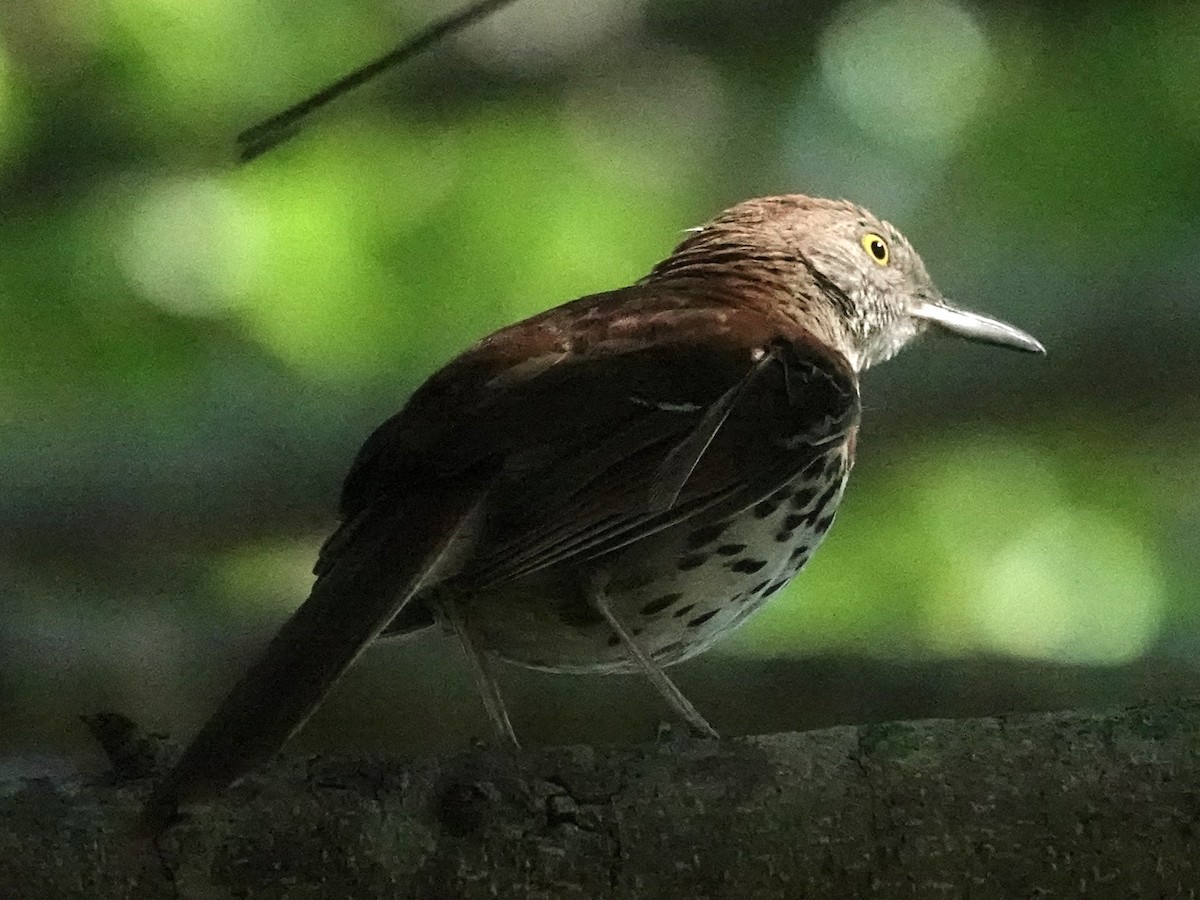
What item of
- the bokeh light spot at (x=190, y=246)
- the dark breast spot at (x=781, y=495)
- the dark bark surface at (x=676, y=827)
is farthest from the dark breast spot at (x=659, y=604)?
the bokeh light spot at (x=190, y=246)

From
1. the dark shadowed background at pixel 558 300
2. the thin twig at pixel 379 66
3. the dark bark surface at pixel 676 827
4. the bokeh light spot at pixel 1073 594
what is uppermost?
the thin twig at pixel 379 66

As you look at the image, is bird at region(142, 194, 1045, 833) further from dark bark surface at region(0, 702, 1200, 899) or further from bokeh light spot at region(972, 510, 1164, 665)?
bokeh light spot at region(972, 510, 1164, 665)

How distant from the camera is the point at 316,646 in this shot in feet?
6.87

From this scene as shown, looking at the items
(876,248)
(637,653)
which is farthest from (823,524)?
(876,248)

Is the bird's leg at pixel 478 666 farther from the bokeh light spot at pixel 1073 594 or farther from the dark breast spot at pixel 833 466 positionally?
the bokeh light spot at pixel 1073 594

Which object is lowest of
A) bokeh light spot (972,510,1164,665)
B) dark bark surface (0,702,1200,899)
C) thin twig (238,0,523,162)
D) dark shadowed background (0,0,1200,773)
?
bokeh light spot (972,510,1164,665)

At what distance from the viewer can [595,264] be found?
4379 mm

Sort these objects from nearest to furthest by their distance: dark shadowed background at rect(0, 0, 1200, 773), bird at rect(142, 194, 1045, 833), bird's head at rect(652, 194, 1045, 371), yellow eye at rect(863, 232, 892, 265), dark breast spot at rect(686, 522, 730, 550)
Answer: bird at rect(142, 194, 1045, 833) → dark breast spot at rect(686, 522, 730, 550) → bird's head at rect(652, 194, 1045, 371) → yellow eye at rect(863, 232, 892, 265) → dark shadowed background at rect(0, 0, 1200, 773)

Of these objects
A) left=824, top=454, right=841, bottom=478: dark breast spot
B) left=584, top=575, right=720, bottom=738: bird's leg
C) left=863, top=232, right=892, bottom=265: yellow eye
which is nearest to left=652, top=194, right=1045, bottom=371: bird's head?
left=863, top=232, right=892, bottom=265: yellow eye

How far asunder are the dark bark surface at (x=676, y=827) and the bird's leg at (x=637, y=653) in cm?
68

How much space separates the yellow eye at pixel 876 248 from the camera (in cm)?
369

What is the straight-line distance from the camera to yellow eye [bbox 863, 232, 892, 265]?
3.69 meters

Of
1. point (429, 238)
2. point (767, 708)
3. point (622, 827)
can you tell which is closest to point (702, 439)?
point (622, 827)

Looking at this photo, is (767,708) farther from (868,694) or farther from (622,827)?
(622,827)
